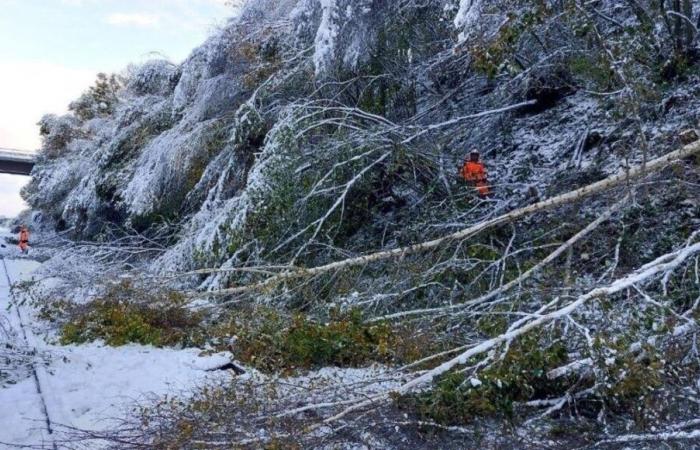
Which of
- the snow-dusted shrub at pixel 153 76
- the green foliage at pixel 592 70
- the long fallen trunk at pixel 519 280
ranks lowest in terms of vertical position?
the long fallen trunk at pixel 519 280

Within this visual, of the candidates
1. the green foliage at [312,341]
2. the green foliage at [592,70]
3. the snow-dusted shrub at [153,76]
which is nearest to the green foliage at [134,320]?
the green foliage at [312,341]

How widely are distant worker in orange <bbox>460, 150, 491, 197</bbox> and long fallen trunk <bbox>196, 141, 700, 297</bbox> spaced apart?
1.52 metres

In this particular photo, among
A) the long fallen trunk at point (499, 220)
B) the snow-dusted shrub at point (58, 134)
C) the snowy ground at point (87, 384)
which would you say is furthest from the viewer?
the snow-dusted shrub at point (58, 134)

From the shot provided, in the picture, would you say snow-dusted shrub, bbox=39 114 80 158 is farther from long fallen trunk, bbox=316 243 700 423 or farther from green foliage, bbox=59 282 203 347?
long fallen trunk, bbox=316 243 700 423

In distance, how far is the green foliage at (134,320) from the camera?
693 cm

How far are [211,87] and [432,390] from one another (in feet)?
29.1

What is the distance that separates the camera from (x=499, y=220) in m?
6.30

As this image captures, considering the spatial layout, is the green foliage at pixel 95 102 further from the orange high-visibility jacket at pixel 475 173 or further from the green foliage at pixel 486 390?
the green foliage at pixel 486 390

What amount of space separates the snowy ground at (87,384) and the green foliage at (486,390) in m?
2.35

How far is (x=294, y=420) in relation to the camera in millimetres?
4266

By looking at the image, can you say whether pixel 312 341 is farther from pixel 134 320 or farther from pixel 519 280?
pixel 134 320

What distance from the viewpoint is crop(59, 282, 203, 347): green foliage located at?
6934 millimetres

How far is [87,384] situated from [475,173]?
5.41 m

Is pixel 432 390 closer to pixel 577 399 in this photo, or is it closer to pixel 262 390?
pixel 577 399
